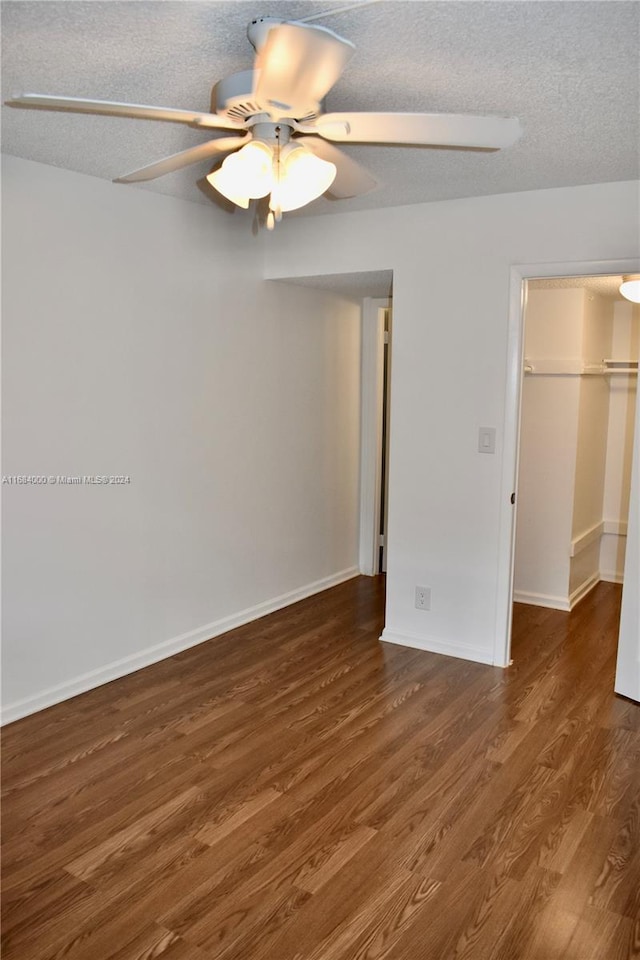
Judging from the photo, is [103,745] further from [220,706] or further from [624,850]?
[624,850]

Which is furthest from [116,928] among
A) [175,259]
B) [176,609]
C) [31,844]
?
[175,259]

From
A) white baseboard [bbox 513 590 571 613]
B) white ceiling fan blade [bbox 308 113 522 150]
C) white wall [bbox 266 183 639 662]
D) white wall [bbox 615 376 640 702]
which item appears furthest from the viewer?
white baseboard [bbox 513 590 571 613]

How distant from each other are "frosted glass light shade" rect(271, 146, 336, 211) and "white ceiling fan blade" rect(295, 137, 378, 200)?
Answer: 0.08 ft

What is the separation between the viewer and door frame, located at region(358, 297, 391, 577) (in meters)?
5.40

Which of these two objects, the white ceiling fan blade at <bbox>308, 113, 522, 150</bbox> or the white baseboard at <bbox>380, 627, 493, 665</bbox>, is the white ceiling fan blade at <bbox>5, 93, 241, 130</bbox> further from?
the white baseboard at <bbox>380, 627, 493, 665</bbox>

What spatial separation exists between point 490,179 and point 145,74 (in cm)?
173

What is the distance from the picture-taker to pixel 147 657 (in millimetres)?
3809

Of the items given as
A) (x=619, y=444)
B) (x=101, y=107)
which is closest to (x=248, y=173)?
(x=101, y=107)

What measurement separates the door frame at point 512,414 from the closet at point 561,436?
1.04 metres

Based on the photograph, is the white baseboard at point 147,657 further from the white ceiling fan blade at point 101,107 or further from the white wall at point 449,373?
the white ceiling fan blade at point 101,107

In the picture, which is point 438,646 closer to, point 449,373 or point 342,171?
point 449,373

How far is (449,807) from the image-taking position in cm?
259

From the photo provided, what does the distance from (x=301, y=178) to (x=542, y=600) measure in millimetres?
3542

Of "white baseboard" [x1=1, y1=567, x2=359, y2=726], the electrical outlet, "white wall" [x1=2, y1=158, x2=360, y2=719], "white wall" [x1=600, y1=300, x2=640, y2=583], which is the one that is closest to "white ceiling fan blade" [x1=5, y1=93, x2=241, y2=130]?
"white wall" [x1=2, y1=158, x2=360, y2=719]
